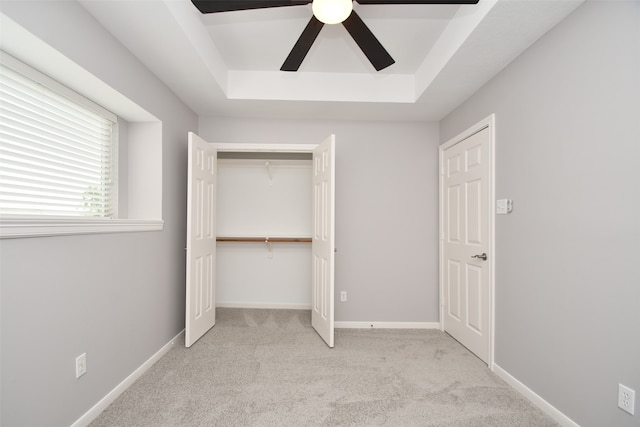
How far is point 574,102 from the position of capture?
1.63 metres

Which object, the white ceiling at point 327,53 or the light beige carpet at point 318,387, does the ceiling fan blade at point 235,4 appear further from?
the light beige carpet at point 318,387

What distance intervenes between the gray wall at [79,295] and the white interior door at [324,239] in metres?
1.42

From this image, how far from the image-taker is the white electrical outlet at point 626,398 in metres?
1.33

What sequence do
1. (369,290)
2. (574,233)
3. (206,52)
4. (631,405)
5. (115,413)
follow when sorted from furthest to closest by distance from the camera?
(369,290) < (206,52) < (115,413) < (574,233) < (631,405)

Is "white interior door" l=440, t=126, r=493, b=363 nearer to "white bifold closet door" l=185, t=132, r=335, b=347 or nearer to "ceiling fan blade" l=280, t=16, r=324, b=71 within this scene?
"white bifold closet door" l=185, t=132, r=335, b=347

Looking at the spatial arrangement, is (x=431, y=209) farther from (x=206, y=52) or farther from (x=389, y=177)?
(x=206, y=52)

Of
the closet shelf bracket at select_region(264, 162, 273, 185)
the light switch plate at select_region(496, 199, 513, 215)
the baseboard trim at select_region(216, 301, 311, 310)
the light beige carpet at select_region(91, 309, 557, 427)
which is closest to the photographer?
the light beige carpet at select_region(91, 309, 557, 427)

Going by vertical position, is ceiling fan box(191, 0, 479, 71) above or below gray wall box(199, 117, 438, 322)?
above

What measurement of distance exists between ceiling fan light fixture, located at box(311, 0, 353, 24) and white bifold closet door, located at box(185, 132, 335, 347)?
121 cm

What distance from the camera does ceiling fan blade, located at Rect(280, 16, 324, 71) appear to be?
5.38ft

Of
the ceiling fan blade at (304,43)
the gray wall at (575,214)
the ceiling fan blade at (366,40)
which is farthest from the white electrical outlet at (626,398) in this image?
the ceiling fan blade at (304,43)

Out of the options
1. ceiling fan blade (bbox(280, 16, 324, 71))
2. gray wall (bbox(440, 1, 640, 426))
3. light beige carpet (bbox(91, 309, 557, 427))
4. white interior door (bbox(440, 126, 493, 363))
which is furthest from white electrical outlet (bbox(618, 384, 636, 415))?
ceiling fan blade (bbox(280, 16, 324, 71))

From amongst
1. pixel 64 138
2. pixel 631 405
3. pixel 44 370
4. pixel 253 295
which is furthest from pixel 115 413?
pixel 631 405

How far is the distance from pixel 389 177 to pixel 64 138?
110 inches
